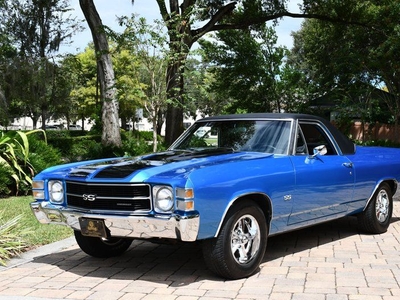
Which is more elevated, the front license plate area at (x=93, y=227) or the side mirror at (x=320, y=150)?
the side mirror at (x=320, y=150)

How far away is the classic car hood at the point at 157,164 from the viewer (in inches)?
209

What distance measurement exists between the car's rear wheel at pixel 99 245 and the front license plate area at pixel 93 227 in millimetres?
836

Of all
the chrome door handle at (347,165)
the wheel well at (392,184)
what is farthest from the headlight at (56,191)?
the wheel well at (392,184)

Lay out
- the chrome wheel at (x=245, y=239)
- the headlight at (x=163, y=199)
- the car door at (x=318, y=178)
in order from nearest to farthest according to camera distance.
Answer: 1. the headlight at (x=163, y=199)
2. the chrome wheel at (x=245, y=239)
3. the car door at (x=318, y=178)

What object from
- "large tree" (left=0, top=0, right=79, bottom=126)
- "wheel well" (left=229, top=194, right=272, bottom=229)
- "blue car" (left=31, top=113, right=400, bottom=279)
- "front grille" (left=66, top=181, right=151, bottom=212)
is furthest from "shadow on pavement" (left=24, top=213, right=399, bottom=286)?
"large tree" (left=0, top=0, right=79, bottom=126)

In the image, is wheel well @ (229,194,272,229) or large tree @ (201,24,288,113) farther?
large tree @ (201,24,288,113)

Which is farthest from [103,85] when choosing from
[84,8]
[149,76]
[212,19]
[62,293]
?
[62,293]

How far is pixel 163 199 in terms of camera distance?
5055mm

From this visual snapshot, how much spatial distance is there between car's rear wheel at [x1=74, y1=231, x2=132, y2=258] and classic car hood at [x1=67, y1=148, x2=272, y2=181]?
871 millimetres

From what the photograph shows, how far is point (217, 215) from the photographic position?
5.14 m

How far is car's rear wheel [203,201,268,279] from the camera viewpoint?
5219 millimetres

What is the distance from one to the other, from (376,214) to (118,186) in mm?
4005

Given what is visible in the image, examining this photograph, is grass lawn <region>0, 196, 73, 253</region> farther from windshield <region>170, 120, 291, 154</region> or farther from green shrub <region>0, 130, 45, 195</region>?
windshield <region>170, 120, 291, 154</region>

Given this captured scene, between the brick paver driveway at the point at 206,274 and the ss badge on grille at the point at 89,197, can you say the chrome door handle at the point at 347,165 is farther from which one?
the ss badge on grille at the point at 89,197
